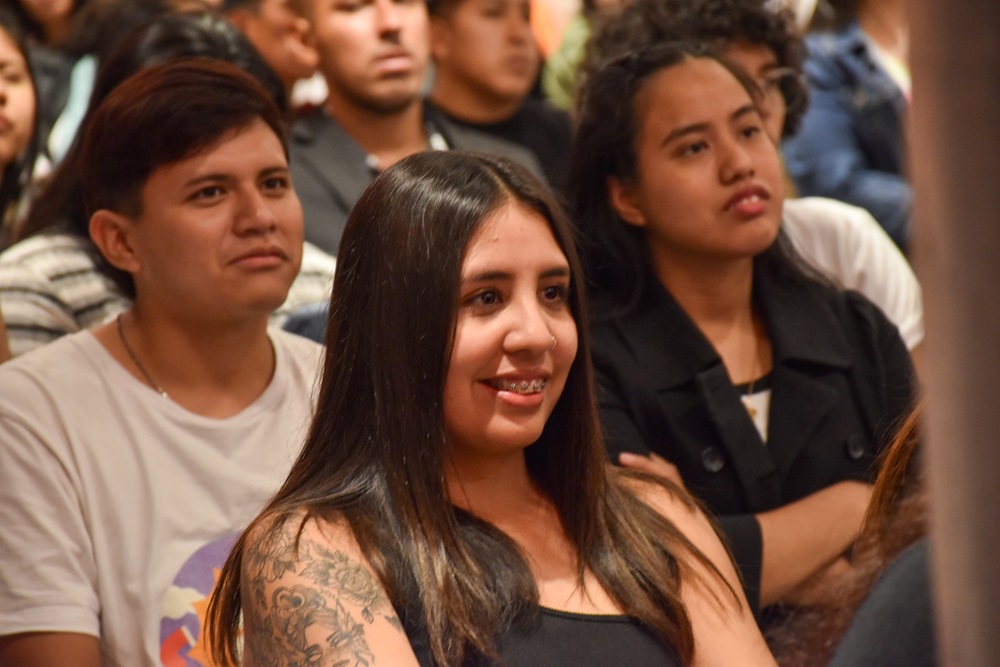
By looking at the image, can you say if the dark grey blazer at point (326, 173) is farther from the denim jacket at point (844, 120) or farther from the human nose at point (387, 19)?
the denim jacket at point (844, 120)

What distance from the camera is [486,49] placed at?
391 cm

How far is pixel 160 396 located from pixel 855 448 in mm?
1198

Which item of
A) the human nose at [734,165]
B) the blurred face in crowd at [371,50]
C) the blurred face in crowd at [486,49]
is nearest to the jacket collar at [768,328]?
the human nose at [734,165]

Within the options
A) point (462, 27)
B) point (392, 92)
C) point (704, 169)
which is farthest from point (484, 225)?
point (462, 27)

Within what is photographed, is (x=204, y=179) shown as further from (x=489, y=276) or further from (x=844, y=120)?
(x=844, y=120)

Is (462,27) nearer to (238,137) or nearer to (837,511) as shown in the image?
(238,137)

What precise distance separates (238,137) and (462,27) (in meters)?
1.84

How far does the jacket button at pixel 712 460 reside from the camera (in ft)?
7.48

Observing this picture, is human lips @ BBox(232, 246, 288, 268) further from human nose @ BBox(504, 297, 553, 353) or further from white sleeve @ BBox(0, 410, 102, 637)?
human nose @ BBox(504, 297, 553, 353)

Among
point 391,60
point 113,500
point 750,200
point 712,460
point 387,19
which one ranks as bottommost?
point 712,460

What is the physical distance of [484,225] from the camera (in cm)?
168

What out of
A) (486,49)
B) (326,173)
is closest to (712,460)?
(326,173)

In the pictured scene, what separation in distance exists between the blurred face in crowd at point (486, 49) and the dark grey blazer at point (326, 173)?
34 centimetres

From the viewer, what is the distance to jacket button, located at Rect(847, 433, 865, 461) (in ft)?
7.76
